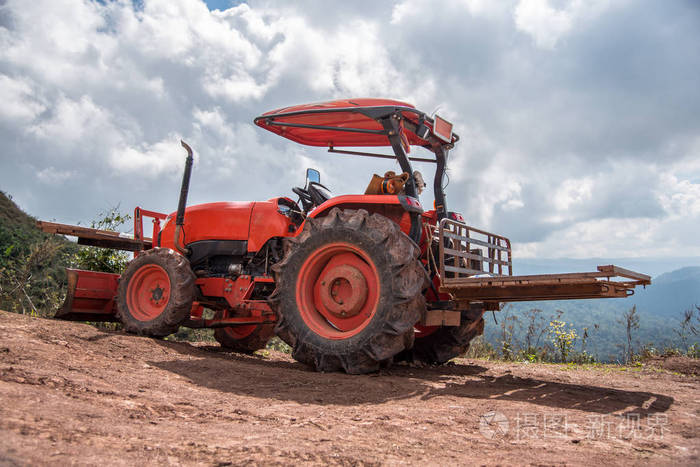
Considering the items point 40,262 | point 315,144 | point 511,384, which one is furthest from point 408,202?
point 40,262

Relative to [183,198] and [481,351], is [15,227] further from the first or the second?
[481,351]

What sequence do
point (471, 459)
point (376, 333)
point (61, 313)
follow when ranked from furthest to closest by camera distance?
1. point (61, 313)
2. point (376, 333)
3. point (471, 459)

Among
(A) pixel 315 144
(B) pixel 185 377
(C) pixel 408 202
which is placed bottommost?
(B) pixel 185 377

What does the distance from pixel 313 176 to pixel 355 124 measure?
40.0 inches

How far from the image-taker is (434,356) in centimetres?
576

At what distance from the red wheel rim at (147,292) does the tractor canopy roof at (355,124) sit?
92.9 inches

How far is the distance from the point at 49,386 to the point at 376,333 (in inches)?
93.2

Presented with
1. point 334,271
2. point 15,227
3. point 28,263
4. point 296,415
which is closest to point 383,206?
point 334,271

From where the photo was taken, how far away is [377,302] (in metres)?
4.15

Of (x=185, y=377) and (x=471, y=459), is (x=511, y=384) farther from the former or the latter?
(x=185, y=377)

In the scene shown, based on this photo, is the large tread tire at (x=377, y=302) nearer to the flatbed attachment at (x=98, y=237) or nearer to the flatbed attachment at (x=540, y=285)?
the flatbed attachment at (x=540, y=285)

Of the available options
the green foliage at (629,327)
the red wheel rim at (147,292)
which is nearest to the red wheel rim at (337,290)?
the red wheel rim at (147,292)

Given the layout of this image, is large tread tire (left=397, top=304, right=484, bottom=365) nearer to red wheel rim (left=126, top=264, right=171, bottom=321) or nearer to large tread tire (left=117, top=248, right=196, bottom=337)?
large tread tire (left=117, top=248, right=196, bottom=337)

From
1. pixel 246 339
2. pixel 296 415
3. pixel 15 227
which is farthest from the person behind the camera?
pixel 15 227
